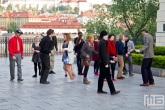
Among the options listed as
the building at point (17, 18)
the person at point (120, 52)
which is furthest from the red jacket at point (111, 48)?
the building at point (17, 18)

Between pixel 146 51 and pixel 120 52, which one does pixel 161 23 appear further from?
pixel 146 51

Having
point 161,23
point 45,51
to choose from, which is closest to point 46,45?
point 45,51

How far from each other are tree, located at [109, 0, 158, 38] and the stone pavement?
18240 millimetres

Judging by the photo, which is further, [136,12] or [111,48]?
[136,12]

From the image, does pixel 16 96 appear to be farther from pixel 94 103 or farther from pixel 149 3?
pixel 149 3

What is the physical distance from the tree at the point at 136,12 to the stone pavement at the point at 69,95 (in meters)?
18.2

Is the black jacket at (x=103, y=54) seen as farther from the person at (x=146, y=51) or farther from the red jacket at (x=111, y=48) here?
the red jacket at (x=111, y=48)

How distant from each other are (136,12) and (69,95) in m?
23.3

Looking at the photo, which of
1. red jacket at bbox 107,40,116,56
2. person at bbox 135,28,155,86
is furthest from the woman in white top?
person at bbox 135,28,155,86

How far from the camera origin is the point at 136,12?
111 feet

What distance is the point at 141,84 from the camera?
13414mm

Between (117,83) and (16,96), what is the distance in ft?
12.4

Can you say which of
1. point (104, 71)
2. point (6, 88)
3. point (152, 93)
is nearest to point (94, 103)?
point (104, 71)

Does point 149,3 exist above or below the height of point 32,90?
above
